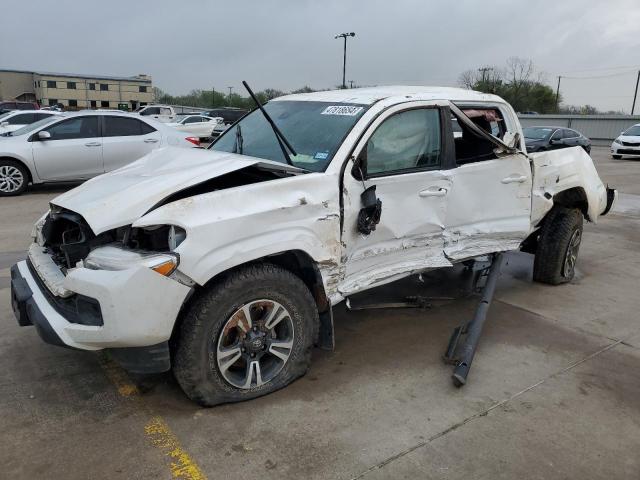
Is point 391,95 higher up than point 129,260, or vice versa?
point 391,95

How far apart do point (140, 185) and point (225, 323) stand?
0.98 m

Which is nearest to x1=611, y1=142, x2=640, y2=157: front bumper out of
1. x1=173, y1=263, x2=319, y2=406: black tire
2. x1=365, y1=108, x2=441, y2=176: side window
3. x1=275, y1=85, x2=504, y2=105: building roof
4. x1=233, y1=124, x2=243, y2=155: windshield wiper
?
x1=275, y1=85, x2=504, y2=105: building roof

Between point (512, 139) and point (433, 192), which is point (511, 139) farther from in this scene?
point (433, 192)

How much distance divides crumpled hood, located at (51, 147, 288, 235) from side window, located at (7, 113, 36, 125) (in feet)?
49.6

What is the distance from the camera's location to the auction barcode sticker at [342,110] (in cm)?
A: 376

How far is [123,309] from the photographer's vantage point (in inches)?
104

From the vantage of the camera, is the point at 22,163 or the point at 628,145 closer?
the point at 22,163

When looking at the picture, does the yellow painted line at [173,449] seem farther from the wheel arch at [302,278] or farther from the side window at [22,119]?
the side window at [22,119]

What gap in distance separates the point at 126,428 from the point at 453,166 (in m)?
2.91

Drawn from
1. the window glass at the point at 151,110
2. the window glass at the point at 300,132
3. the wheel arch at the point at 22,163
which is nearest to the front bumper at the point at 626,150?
the window glass at the point at 300,132

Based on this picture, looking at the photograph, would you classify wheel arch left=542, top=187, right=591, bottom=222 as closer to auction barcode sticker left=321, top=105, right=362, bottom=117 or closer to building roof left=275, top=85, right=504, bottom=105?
building roof left=275, top=85, right=504, bottom=105

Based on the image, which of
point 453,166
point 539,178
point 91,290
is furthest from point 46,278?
point 539,178

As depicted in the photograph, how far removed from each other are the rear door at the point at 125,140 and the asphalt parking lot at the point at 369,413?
6.36 metres

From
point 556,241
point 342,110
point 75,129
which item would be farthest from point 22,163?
point 556,241
